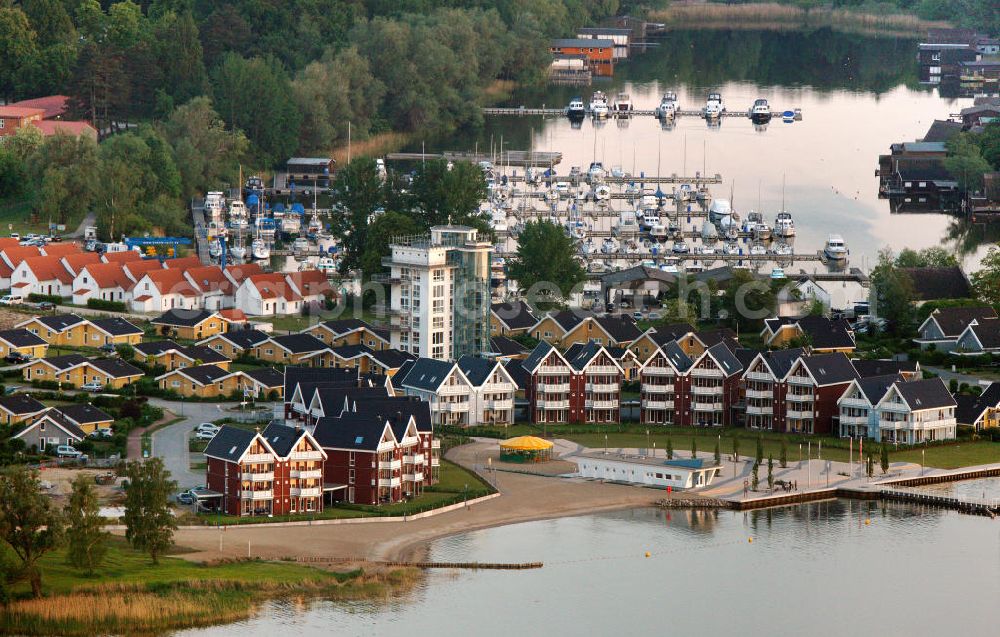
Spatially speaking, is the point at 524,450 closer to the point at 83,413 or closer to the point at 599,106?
the point at 83,413

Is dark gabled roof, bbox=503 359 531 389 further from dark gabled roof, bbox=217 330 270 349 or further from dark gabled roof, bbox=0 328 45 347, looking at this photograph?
dark gabled roof, bbox=0 328 45 347

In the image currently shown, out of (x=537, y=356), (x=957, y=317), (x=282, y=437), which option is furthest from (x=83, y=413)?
(x=957, y=317)

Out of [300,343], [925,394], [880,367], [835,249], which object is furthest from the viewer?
[835,249]

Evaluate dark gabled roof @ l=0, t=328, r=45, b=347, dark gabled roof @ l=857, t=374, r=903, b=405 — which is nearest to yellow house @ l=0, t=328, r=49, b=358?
dark gabled roof @ l=0, t=328, r=45, b=347

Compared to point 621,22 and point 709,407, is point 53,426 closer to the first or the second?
point 709,407

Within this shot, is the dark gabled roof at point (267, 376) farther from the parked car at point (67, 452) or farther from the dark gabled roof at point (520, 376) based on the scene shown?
the parked car at point (67, 452)

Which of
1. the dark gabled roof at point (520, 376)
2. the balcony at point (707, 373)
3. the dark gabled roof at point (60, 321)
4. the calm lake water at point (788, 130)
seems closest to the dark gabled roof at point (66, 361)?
the dark gabled roof at point (60, 321)

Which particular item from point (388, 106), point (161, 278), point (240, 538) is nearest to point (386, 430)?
point (240, 538)

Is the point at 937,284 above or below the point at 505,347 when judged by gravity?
above
